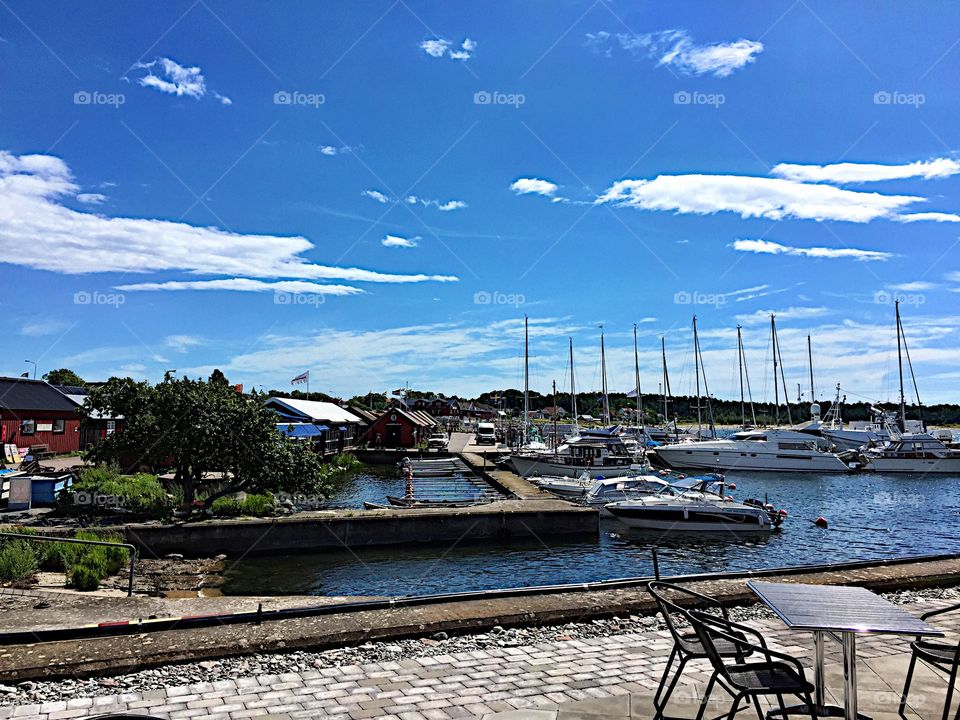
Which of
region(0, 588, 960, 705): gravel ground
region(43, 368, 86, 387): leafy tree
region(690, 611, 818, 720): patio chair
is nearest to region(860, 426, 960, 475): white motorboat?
region(0, 588, 960, 705): gravel ground

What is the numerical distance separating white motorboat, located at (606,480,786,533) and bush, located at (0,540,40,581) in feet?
66.5

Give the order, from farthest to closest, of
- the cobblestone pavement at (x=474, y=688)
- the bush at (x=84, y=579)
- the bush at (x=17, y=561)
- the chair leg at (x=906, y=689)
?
the bush at (x=84, y=579), the bush at (x=17, y=561), the cobblestone pavement at (x=474, y=688), the chair leg at (x=906, y=689)

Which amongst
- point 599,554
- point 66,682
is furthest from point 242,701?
point 599,554

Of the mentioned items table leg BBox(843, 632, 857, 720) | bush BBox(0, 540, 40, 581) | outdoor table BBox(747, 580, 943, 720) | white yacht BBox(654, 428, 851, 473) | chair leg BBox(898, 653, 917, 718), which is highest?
outdoor table BBox(747, 580, 943, 720)

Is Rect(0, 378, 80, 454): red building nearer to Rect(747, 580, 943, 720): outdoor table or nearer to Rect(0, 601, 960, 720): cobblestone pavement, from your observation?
Rect(0, 601, 960, 720): cobblestone pavement

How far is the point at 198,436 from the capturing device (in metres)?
22.9

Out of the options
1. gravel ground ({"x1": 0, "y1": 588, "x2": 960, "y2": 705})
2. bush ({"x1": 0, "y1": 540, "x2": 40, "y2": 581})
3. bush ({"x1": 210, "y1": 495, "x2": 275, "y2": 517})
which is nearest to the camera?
gravel ground ({"x1": 0, "y1": 588, "x2": 960, "y2": 705})

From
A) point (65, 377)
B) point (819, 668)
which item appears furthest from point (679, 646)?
point (65, 377)

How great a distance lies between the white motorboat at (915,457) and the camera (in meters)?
53.3

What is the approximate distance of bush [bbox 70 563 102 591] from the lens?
14.8 m

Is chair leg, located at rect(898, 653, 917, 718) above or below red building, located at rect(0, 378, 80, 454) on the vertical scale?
below

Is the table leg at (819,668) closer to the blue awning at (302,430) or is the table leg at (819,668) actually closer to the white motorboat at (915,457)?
the blue awning at (302,430)

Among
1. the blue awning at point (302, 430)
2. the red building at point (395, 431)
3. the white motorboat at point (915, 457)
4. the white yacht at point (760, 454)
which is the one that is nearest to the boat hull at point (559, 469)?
the white yacht at point (760, 454)

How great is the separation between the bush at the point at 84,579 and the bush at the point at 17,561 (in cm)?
87
